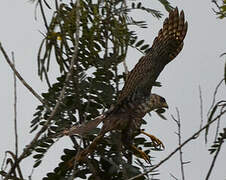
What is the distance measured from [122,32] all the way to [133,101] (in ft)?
0.82

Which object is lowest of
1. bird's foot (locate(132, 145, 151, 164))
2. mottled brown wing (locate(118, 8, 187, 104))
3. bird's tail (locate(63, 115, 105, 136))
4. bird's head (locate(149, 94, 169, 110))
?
bird's foot (locate(132, 145, 151, 164))

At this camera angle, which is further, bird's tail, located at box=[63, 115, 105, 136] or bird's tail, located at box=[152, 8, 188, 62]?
bird's tail, located at box=[152, 8, 188, 62]

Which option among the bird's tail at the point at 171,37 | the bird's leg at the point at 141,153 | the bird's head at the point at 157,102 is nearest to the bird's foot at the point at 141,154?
the bird's leg at the point at 141,153

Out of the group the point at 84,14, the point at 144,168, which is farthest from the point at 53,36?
the point at 144,168

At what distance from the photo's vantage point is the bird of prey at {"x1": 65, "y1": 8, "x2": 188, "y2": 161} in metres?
2.39

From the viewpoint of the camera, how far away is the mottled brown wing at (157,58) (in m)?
2.39

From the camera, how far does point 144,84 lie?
2.42m

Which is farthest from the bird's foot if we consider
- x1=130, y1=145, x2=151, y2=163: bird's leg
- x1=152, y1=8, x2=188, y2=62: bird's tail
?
x1=152, y1=8, x2=188, y2=62: bird's tail

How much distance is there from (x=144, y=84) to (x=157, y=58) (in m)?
0.10

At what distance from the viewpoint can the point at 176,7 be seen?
2428 mm

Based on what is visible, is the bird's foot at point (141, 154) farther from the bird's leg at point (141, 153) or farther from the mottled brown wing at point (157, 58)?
the mottled brown wing at point (157, 58)

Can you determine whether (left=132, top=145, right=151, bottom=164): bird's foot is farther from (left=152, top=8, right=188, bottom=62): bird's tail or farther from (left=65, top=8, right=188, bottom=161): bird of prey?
(left=152, top=8, right=188, bottom=62): bird's tail

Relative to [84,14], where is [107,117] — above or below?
below

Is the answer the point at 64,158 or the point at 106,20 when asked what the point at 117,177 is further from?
the point at 106,20
